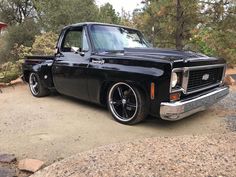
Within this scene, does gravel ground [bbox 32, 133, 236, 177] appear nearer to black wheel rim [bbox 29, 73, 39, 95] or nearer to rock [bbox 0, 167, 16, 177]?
rock [bbox 0, 167, 16, 177]

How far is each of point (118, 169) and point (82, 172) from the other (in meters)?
0.38

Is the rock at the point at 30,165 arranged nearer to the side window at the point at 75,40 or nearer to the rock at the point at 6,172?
the rock at the point at 6,172

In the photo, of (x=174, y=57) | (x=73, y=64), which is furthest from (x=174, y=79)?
(x=73, y=64)

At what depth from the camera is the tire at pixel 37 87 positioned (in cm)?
678

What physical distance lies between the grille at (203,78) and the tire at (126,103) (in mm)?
751

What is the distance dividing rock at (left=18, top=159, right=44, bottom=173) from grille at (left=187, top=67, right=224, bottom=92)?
234 cm

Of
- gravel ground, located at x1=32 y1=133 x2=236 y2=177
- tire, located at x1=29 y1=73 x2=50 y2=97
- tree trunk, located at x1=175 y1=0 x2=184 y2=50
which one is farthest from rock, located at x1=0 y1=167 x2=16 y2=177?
tree trunk, located at x1=175 y1=0 x2=184 y2=50

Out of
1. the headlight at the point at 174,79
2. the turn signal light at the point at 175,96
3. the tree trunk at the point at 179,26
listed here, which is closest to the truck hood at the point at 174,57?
the headlight at the point at 174,79

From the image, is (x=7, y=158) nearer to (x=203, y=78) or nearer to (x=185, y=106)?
(x=185, y=106)

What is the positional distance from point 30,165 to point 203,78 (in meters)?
2.92

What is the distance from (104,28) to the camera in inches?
219

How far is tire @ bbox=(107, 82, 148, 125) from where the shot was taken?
173 inches

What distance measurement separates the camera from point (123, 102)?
4.75 meters

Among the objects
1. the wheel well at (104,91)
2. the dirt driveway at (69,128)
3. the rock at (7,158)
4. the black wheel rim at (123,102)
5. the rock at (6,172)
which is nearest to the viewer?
the rock at (6,172)
